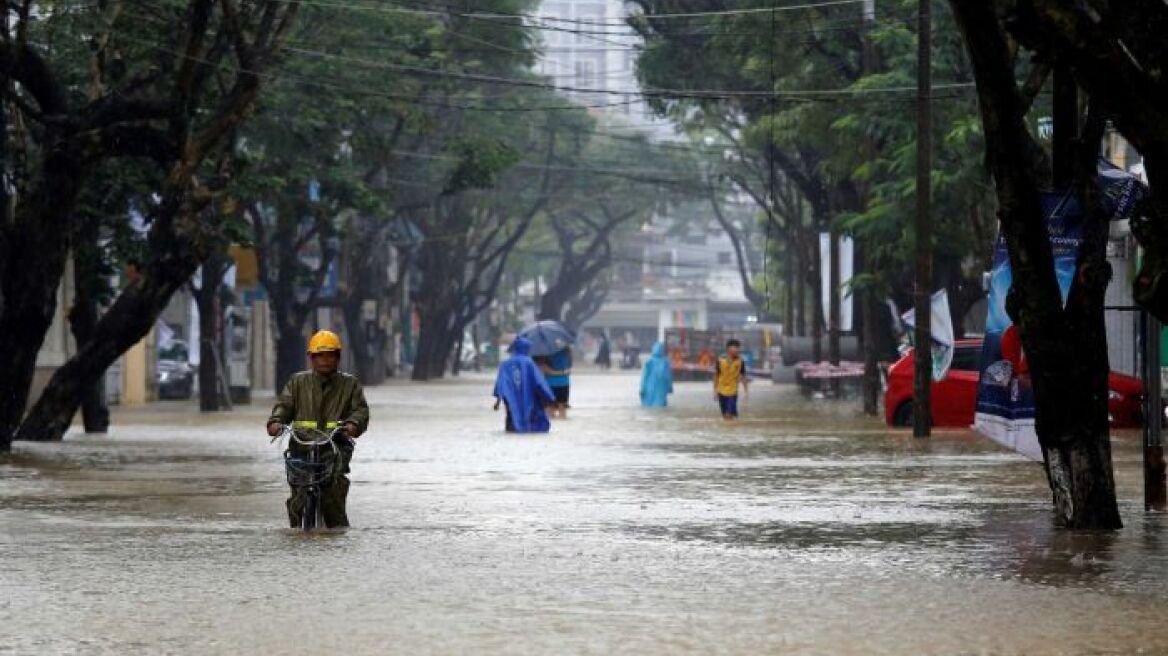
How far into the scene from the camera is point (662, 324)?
161 meters

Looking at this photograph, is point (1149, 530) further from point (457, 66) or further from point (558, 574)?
point (457, 66)

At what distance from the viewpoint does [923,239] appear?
32125 millimetres

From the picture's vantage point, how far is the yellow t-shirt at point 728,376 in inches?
1574

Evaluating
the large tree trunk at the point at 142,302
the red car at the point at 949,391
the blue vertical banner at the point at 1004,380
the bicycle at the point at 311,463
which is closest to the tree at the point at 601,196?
the red car at the point at 949,391

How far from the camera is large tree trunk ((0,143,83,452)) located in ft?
90.9

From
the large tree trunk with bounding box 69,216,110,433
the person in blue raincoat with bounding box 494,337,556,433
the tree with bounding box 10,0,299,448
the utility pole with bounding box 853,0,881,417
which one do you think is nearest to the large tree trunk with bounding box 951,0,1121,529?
the tree with bounding box 10,0,299,448

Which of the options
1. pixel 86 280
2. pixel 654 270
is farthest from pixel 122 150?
pixel 654 270

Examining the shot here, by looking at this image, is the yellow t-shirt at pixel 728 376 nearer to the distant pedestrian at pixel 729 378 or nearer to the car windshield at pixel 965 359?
the distant pedestrian at pixel 729 378

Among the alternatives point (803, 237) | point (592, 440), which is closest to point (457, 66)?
point (803, 237)

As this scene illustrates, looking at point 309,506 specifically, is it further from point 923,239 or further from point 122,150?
point 923,239

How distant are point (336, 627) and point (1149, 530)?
761 centimetres

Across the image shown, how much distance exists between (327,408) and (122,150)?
12890 mm

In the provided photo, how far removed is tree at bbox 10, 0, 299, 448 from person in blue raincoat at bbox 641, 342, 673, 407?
17617mm

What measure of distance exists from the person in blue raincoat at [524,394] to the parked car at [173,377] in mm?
22757
